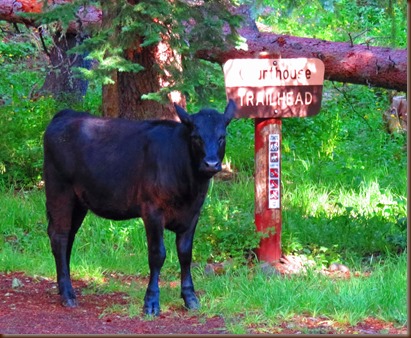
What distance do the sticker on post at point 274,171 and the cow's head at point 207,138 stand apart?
5.18ft

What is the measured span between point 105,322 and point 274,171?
2.85 metres

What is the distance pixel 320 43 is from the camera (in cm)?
1233

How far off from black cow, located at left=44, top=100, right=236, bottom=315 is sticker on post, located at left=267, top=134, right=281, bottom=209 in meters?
1.40

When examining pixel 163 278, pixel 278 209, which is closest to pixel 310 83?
pixel 278 209

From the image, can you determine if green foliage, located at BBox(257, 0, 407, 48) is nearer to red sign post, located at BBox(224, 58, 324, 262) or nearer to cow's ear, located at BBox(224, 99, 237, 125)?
red sign post, located at BBox(224, 58, 324, 262)

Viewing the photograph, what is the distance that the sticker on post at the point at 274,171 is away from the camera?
29.7 feet

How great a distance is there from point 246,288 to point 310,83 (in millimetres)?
2482

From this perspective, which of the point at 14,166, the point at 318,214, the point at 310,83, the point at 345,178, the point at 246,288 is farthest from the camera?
the point at 14,166

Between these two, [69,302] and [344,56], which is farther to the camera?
[344,56]

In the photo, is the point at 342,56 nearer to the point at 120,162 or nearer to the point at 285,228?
the point at 285,228

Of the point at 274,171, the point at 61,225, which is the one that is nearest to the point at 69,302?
the point at 61,225

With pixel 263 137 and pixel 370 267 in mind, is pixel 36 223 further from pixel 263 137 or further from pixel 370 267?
pixel 370 267

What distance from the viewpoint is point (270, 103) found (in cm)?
885

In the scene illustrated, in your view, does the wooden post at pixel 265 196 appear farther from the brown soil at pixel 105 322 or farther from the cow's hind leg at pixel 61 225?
the cow's hind leg at pixel 61 225
